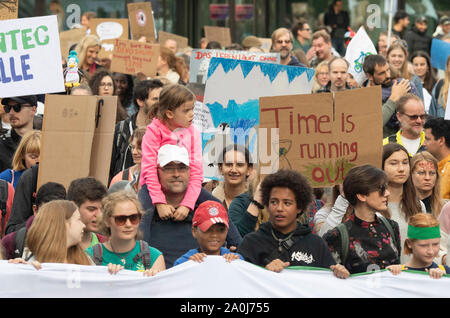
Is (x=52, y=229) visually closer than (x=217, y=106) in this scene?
Yes

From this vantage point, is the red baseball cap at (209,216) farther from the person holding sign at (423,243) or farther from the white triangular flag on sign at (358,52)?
the white triangular flag on sign at (358,52)

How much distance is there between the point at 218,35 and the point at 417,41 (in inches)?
125

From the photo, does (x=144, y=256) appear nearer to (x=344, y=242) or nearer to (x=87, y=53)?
(x=344, y=242)

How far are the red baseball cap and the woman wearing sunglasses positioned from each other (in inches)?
11.8

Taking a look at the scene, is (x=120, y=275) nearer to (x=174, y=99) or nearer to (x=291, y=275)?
(x=291, y=275)

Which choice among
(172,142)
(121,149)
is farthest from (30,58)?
(172,142)

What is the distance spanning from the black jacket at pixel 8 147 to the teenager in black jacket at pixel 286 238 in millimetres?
3169

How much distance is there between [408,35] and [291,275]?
12207 mm

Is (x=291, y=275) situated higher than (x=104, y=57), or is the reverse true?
(x=104, y=57)

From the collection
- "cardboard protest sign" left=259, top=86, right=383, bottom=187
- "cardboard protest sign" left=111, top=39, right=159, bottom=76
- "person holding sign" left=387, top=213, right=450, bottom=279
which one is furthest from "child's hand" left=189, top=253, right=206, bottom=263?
"cardboard protest sign" left=111, top=39, right=159, bottom=76

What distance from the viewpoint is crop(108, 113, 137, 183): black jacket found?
8.55m

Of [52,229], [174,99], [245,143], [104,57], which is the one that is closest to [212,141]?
[245,143]

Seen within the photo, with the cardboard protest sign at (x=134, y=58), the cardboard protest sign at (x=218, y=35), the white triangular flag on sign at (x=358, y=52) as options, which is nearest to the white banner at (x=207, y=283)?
the white triangular flag on sign at (x=358, y=52)

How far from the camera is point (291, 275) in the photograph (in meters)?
5.39
